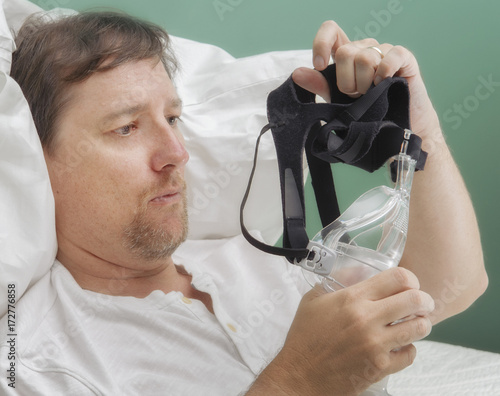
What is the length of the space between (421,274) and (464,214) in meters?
0.14

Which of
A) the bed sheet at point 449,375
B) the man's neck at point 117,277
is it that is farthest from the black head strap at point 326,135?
the bed sheet at point 449,375

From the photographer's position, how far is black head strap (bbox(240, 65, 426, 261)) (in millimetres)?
912

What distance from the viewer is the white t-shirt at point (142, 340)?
0.94 m

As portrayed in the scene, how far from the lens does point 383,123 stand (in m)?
0.91

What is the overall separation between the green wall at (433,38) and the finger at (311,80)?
23.3 inches

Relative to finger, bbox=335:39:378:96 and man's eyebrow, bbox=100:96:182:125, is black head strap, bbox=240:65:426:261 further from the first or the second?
man's eyebrow, bbox=100:96:182:125

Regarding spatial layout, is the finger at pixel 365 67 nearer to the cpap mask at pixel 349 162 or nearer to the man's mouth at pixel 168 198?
the cpap mask at pixel 349 162

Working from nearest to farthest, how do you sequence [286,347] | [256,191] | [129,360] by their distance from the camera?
[286,347] → [129,360] → [256,191]

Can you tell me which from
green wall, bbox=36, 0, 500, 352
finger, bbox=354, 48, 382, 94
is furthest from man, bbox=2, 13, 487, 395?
green wall, bbox=36, 0, 500, 352

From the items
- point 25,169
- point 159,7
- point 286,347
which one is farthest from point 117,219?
point 159,7

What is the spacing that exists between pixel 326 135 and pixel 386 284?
0.24 m

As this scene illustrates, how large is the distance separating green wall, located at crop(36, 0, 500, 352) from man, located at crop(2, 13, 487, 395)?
1.32ft

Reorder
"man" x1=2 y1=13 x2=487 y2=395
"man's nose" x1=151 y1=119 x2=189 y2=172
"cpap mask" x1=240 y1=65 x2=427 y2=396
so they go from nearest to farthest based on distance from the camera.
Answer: "cpap mask" x1=240 y1=65 x2=427 y2=396, "man" x1=2 y1=13 x2=487 y2=395, "man's nose" x1=151 y1=119 x2=189 y2=172

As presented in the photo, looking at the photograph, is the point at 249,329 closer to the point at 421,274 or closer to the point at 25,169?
the point at 421,274
